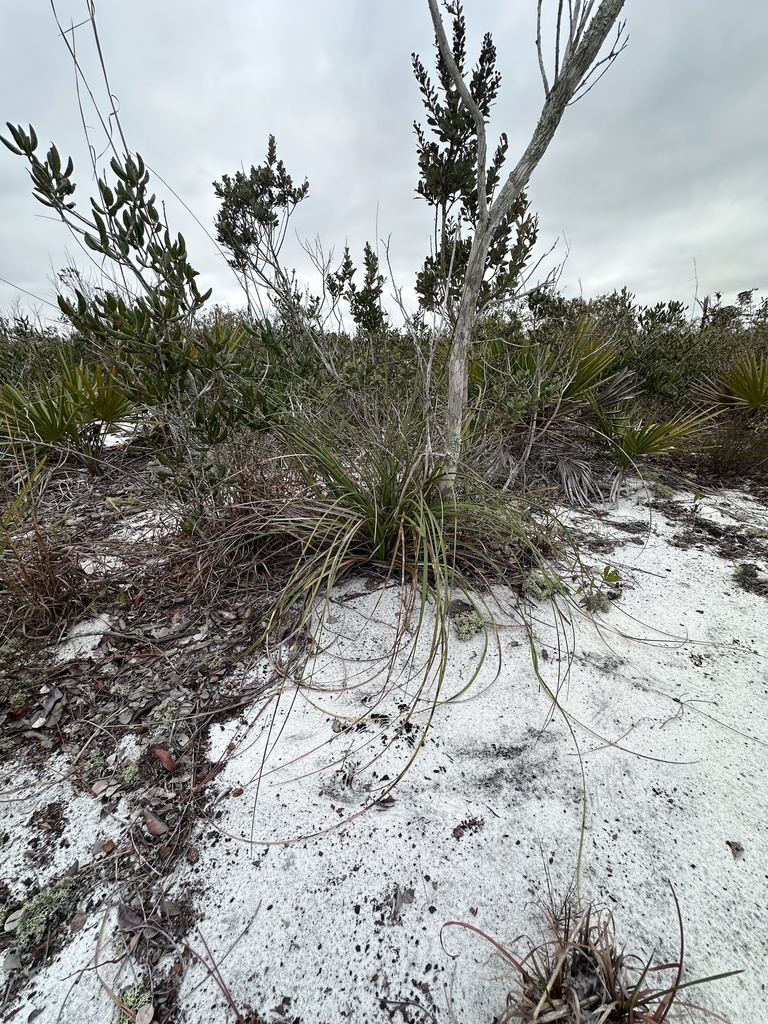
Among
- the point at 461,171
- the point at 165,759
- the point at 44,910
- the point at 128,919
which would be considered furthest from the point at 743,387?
the point at 44,910

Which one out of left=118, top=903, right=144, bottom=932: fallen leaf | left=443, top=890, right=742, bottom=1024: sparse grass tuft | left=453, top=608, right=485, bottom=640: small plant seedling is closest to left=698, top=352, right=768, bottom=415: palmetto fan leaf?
left=453, top=608, right=485, bottom=640: small plant seedling

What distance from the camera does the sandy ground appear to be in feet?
2.75

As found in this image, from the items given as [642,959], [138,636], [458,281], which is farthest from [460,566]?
[458,281]

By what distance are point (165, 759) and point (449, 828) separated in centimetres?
90

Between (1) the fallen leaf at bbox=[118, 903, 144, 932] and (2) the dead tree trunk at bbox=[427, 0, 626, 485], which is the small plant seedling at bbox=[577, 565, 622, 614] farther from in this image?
(1) the fallen leaf at bbox=[118, 903, 144, 932]

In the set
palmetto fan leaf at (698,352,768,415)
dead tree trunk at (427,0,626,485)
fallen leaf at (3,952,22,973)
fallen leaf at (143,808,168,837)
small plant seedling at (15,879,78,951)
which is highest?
dead tree trunk at (427,0,626,485)

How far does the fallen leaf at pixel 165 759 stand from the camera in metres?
1.25

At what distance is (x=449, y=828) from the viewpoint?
1083mm

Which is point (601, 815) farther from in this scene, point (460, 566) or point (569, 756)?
point (460, 566)

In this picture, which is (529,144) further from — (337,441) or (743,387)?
(743,387)

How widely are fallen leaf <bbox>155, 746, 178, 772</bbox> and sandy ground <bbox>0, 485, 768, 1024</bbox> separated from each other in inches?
4.5

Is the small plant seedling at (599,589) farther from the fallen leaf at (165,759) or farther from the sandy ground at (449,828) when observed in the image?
the fallen leaf at (165,759)

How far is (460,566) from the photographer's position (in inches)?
80.5

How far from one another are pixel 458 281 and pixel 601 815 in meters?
3.46
